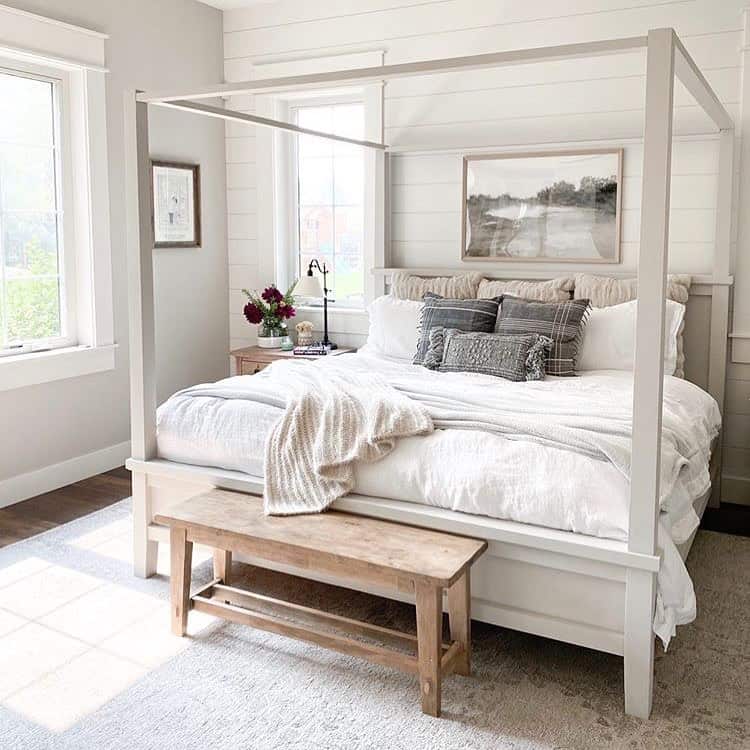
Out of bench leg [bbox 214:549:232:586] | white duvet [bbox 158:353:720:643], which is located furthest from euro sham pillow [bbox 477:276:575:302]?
bench leg [bbox 214:549:232:586]

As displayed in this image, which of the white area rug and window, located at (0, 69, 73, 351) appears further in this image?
window, located at (0, 69, 73, 351)

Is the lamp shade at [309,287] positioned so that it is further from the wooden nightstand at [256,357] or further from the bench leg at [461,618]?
the bench leg at [461,618]

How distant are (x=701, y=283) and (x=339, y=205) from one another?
2252 mm

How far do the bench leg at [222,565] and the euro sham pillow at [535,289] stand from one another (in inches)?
79.3

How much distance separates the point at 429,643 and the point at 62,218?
3.16 meters

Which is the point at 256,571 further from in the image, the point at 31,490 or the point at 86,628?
the point at 31,490

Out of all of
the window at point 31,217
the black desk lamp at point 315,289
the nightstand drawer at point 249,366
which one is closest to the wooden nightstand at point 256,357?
the nightstand drawer at point 249,366

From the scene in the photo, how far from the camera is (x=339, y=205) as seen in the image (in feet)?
17.7

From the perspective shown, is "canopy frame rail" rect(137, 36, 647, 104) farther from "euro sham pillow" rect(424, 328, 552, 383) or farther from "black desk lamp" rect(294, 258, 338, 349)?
"black desk lamp" rect(294, 258, 338, 349)

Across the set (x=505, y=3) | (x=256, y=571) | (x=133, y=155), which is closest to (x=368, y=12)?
(x=505, y=3)

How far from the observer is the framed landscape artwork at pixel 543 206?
14.8 ft

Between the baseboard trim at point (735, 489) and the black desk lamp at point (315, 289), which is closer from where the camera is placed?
the baseboard trim at point (735, 489)

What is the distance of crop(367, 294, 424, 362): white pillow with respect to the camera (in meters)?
4.48

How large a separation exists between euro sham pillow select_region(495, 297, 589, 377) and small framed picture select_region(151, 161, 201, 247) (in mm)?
2167
